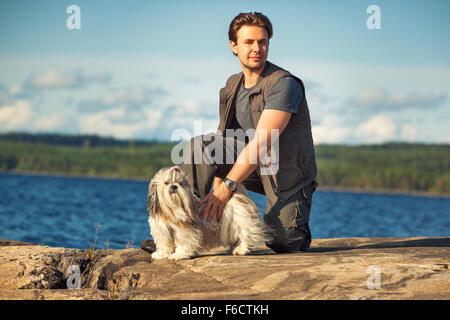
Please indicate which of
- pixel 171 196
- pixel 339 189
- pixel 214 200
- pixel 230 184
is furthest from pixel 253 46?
pixel 339 189

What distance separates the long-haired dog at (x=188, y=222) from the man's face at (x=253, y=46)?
146cm

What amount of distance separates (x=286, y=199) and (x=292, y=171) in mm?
346

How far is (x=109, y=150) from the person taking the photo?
135875 mm

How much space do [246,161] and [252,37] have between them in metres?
1.44

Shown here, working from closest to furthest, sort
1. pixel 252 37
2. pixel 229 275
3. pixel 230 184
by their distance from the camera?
pixel 229 275
pixel 230 184
pixel 252 37

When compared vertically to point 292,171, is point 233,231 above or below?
below

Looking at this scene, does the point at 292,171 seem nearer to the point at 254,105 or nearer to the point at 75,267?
the point at 254,105

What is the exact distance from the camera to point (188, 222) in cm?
557

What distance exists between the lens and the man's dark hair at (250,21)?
19.6 feet

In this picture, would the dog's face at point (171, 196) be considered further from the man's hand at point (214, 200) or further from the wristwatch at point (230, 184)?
the wristwatch at point (230, 184)

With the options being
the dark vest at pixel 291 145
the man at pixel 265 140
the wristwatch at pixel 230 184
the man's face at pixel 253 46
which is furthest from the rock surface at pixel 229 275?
the man's face at pixel 253 46

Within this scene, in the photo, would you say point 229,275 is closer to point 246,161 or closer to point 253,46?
point 246,161
